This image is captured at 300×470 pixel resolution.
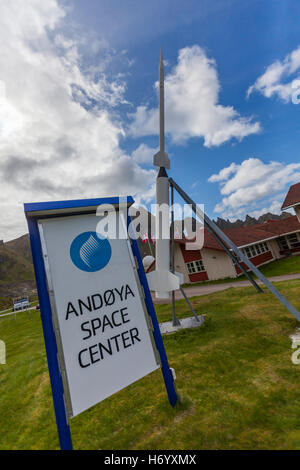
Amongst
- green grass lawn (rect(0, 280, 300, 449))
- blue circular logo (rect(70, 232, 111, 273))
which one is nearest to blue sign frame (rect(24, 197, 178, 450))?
blue circular logo (rect(70, 232, 111, 273))

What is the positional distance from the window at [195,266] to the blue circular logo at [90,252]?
73.6 feet

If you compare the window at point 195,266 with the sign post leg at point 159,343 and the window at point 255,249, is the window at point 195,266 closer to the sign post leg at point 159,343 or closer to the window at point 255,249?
the window at point 255,249

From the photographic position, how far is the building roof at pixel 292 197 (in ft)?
66.8

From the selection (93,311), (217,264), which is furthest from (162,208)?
(217,264)

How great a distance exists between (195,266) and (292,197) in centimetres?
1207

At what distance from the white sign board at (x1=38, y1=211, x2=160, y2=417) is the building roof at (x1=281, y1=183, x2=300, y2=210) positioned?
2136 cm

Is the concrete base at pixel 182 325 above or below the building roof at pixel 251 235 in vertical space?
below

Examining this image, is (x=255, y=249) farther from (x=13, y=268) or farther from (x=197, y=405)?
(x=13, y=268)

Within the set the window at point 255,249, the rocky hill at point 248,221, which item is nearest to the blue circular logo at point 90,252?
the window at point 255,249

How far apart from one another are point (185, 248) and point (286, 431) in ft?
73.9

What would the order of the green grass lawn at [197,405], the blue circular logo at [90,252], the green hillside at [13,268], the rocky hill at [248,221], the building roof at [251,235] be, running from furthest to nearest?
the green hillside at [13,268]
the rocky hill at [248,221]
the building roof at [251,235]
the blue circular logo at [90,252]
the green grass lawn at [197,405]

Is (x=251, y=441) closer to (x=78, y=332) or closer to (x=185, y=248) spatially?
(x=78, y=332)

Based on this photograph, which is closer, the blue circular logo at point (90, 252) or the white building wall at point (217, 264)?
the blue circular logo at point (90, 252)

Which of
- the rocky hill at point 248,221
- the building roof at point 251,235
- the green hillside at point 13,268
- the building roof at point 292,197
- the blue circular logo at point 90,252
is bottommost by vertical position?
the blue circular logo at point 90,252
